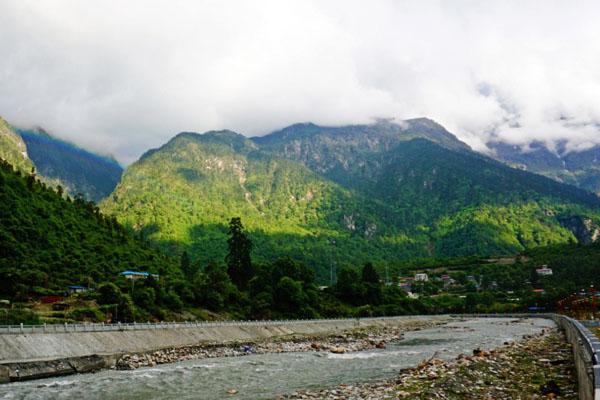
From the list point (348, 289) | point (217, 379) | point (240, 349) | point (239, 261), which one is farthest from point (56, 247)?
point (217, 379)

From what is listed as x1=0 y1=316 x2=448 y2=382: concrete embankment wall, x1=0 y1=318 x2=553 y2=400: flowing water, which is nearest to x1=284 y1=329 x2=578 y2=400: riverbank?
x1=0 y1=318 x2=553 y2=400: flowing water

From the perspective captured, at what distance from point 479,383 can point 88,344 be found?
44271 millimetres

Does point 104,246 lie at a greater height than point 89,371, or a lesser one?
greater

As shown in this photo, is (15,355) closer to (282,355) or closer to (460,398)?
(282,355)

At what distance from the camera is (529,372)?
1491 inches

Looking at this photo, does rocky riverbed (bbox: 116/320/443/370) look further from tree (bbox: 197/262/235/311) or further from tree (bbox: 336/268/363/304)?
tree (bbox: 336/268/363/304)

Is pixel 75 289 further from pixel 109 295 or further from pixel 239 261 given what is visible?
pixel 239 261

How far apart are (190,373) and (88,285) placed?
8144 centimetres

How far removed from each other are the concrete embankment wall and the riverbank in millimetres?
25441

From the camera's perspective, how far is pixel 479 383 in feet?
110

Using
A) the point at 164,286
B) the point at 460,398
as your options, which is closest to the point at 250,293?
the point at 164,286

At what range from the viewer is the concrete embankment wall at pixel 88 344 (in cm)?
4603

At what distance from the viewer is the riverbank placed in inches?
1150

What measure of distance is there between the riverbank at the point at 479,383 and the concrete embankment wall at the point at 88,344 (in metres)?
25.4
